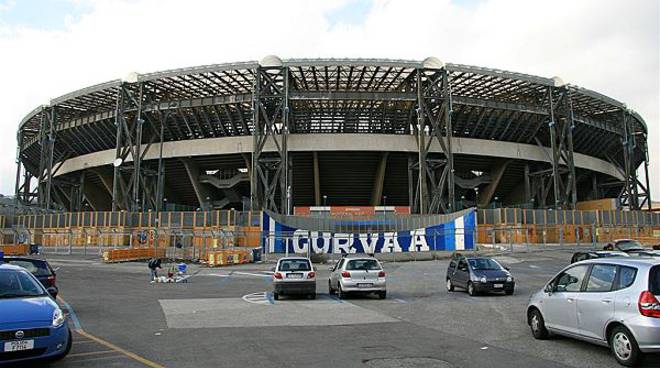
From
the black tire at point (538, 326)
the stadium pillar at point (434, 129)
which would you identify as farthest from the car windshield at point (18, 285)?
the stadium pillar at point (434, 129)

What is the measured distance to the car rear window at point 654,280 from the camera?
6.76m

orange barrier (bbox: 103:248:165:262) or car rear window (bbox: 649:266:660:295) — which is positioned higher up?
car rear window (bbox: 649:266:660:295)

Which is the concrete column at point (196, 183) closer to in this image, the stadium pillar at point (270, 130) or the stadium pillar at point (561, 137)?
the stadium pillar at point (270, 130)

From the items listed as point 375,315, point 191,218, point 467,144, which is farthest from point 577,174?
point 375,315

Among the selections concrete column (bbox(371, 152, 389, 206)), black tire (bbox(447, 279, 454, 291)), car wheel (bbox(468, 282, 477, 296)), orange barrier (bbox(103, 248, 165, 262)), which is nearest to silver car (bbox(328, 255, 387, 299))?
car wheel (bbox(468, 282, 477, 296))

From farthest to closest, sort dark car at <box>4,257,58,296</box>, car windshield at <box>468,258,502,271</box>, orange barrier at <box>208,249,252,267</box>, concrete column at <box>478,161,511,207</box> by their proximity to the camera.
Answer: concrete column at <box>478,161,511,207</box>, orange barrier at <box>208,249,252,267</box>, car windshield at <box>468,258,502,271</box>, dark car at <box>4,257,58,296</box>

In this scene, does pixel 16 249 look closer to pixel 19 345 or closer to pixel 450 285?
pixel 450 285

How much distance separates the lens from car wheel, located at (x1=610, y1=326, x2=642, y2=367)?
6.69m

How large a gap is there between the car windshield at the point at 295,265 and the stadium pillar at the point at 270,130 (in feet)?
103

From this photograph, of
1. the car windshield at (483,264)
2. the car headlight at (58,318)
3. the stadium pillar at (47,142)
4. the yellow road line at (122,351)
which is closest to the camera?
the car headlight at (58,318)

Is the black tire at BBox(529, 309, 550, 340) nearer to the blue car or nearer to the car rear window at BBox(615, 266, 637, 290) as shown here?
the car rear window at BBox(615, 266, 637, 290)

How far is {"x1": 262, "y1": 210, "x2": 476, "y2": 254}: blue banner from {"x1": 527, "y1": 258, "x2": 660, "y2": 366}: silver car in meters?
27.0

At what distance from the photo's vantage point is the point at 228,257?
1284 inches

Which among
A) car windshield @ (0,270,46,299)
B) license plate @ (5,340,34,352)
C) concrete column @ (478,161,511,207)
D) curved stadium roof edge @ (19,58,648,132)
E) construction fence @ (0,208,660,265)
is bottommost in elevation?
license plate @ (5,340,34,352)
